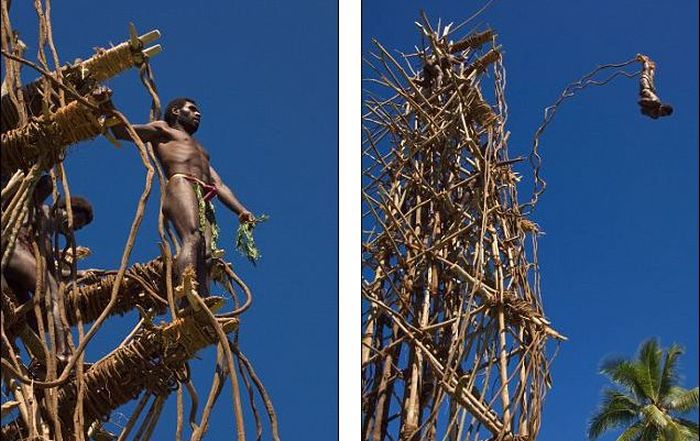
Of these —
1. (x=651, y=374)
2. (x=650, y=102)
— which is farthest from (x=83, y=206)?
(x=651, y=374)

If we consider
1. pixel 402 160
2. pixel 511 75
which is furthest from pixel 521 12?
pixel 402 160

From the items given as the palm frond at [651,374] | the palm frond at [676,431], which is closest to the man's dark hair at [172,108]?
the palm frond at [676,431]

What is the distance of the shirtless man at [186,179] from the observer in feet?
5.47

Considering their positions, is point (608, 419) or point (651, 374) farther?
point (608, 419)

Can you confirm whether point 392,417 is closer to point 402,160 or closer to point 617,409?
point 402,160

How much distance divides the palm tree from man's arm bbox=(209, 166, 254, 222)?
4.76 meters

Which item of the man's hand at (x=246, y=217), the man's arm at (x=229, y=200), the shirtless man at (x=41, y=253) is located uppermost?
the man's arm at (x=229, y=200)

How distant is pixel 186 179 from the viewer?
1745 mm

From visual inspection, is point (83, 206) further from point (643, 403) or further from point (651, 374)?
point (643, 403)

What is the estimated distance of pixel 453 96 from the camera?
232 cm

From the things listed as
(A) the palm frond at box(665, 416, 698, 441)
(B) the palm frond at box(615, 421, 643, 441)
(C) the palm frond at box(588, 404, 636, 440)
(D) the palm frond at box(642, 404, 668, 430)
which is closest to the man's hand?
(A) the palm frond at box(665, 416, 698, 441)

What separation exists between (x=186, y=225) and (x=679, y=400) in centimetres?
539

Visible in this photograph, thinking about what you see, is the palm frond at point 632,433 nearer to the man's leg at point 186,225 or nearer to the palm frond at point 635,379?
the palm frond at point 635,379

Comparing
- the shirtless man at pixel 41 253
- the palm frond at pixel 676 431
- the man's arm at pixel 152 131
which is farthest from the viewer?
the palm frond at pixel 676 431
